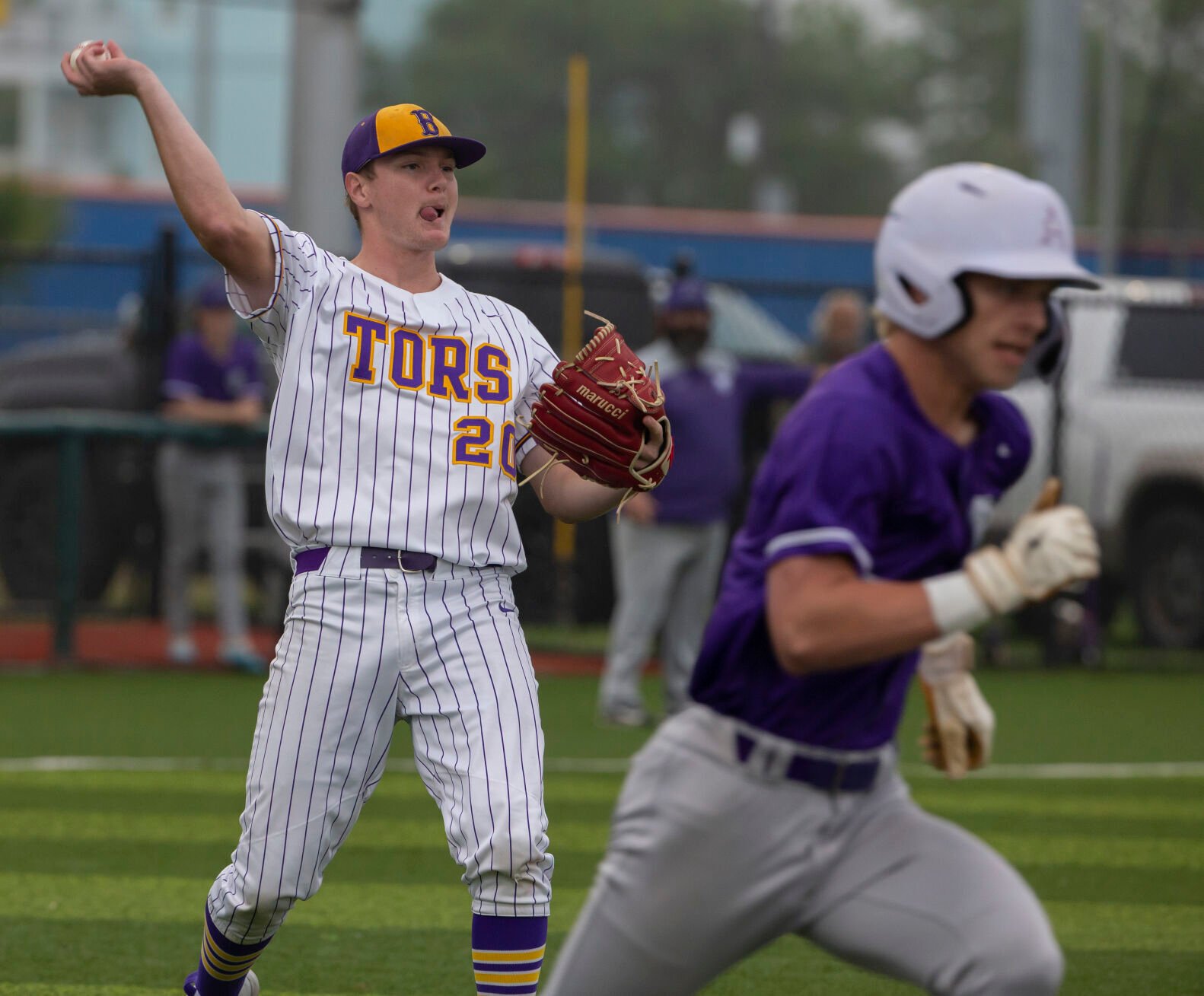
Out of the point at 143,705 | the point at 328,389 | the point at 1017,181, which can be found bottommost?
the point at 143,705

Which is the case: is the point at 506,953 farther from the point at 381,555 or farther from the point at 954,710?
the point at 954,710

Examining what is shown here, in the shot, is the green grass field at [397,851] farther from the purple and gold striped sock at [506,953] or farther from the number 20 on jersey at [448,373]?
the number 20 on jersey at [448,373]

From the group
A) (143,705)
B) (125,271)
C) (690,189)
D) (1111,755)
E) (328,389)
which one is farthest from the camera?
(690,189)

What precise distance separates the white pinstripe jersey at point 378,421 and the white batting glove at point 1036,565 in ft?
4.82

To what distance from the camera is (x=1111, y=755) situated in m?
9.52

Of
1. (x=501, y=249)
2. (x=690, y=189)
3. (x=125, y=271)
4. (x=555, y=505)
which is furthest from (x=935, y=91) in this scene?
(x=555, y=505)

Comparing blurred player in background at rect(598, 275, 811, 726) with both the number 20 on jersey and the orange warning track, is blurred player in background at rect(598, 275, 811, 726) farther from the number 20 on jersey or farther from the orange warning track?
the number 20 on jersey

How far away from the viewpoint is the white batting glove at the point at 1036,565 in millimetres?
2902

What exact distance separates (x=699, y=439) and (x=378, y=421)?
5779 millimetres

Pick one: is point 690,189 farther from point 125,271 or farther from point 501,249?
point 501,249

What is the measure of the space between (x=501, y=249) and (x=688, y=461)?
6922 mm

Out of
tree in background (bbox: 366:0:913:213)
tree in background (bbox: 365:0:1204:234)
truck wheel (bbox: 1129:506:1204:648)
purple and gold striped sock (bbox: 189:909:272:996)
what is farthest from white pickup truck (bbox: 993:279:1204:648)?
tree in background (bbox: 366:0:913:213)

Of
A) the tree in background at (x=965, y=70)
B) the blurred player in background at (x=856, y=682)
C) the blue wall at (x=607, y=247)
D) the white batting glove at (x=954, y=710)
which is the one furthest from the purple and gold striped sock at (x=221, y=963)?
the tree in background at (x=965, y=70)

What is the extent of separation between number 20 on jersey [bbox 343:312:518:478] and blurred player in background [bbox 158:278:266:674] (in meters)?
7.39
